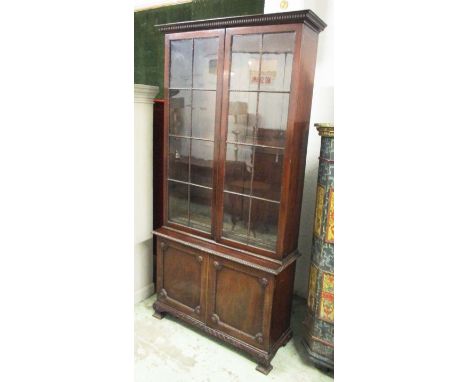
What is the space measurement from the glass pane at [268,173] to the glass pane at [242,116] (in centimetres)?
12

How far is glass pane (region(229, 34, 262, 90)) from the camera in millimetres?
1782

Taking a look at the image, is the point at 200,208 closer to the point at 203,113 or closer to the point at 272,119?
the point at 203,113

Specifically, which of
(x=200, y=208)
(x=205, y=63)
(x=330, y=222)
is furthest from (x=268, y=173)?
(x=205, y=63)

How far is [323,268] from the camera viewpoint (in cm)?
184

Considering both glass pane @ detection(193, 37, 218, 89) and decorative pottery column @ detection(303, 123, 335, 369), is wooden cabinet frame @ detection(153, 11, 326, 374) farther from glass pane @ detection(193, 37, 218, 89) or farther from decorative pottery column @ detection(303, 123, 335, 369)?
decorative pottery column @ detection(303, 123, 335, 369)

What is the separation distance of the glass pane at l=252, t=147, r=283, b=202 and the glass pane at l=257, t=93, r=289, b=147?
0.17 feet

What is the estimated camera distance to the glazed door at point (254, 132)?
1757 millimetres

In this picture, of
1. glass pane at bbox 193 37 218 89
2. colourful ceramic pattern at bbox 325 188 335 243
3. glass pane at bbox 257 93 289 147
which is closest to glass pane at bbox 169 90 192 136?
glass pane at bbox 193 37 218 89

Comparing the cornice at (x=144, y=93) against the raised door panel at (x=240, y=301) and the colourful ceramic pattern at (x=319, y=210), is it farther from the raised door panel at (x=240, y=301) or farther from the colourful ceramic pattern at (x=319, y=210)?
the colourful ceramic pattern at (x=319, y=210)

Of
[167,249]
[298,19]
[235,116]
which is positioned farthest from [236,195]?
[298,19]
